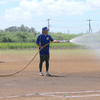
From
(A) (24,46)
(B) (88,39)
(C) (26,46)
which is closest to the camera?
(B) (88,39)

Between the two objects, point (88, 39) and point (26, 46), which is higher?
point (88, 39)

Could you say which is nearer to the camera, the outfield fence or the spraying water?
the spraying water

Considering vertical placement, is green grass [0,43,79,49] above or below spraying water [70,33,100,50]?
below

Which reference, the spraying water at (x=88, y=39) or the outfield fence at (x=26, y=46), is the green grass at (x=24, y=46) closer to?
the outfield fence at (x=26, y=46)

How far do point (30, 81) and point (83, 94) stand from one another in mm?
2611

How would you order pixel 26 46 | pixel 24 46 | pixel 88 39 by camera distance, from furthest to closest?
pixel 26 46, pixel 24 46, pixel 88 39

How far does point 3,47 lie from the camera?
4288 centimetres

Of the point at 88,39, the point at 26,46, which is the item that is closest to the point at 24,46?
the point at 26,46

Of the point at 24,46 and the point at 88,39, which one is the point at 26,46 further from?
the point at 88,39

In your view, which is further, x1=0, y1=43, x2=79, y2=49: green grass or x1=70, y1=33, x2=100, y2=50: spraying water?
x1=0, y1=43, x2=79, y2=49: green grass

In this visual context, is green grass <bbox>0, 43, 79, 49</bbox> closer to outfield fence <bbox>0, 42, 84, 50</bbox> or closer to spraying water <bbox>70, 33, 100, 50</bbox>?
outfield fence <bbox>0, 42, 84, 50</bbox>

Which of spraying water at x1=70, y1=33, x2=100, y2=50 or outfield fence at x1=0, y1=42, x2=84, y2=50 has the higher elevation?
spraying water at x1=70, y1=33, x2=100, y2=50

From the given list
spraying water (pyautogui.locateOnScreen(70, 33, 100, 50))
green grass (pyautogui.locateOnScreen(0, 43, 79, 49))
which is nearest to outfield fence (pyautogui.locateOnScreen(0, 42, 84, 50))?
green grass (pyautogui.locateOnScreen(0, 43, 79, 49))

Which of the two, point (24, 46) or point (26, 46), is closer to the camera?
point (24, 46)
